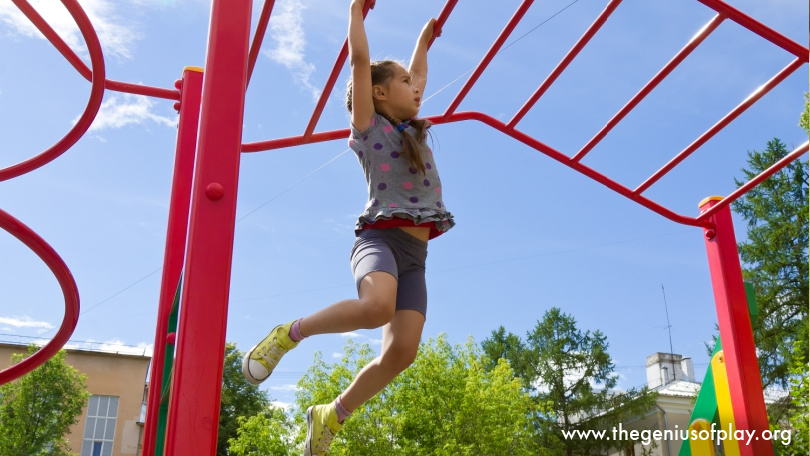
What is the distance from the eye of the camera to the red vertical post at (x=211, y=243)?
1429 mm

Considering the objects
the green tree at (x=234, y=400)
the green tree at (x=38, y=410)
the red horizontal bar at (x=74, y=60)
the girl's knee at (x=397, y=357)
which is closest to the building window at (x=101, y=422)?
the green tree at (x=234, y=400)

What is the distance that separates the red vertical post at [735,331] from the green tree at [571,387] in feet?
63.8

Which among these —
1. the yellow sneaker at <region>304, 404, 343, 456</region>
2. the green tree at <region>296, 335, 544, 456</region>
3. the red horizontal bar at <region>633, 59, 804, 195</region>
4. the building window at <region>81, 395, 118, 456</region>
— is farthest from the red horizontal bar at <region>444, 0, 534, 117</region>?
the building window at <region>81, 395, 118, 456</region>

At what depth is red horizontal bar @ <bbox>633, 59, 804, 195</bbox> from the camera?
112 inches

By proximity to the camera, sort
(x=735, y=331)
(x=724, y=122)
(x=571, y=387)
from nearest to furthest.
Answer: (x=724, y=122) → (x=735, y=331) → (x=571, y=387)

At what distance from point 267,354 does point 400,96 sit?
0.91 m

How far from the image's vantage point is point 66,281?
2.26 meters

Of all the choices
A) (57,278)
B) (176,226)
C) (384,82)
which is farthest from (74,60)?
(384,82)

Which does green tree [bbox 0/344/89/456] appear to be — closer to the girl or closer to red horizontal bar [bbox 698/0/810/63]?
the girl

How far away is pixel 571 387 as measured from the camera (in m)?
23.5

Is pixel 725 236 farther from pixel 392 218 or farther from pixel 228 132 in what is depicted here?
pixel 228 132

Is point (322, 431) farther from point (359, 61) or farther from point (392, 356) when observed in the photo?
point (359, 61)

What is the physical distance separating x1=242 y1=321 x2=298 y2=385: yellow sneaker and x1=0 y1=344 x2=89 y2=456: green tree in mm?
16268

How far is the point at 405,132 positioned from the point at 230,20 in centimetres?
76
